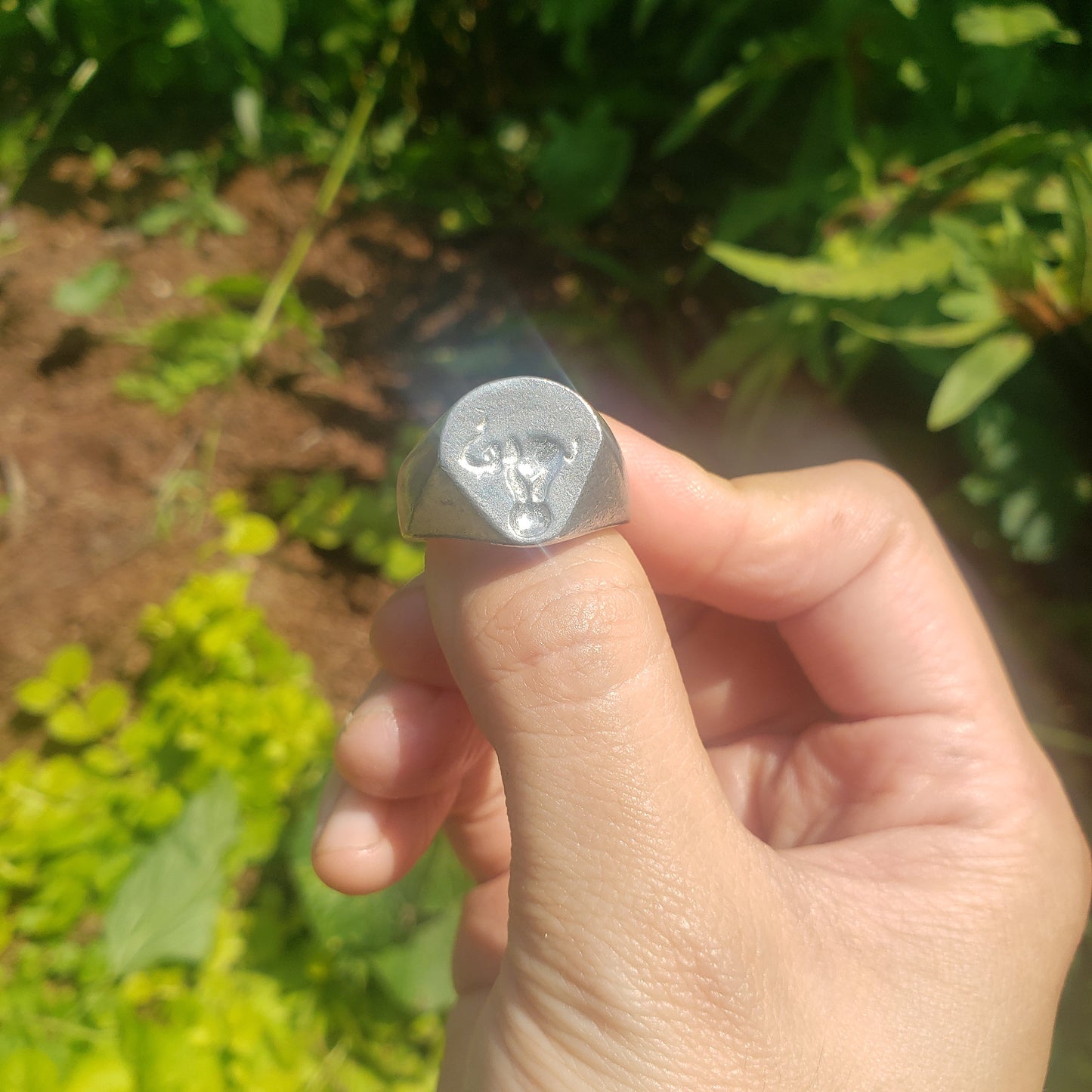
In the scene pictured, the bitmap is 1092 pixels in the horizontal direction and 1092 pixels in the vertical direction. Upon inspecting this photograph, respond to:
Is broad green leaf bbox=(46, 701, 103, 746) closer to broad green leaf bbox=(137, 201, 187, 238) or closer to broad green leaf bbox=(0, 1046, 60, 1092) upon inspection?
broad green leaf bbox=(0, 1046, 60, 1092)

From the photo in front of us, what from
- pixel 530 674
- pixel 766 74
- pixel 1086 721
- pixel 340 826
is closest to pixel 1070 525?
pixel 1086 721

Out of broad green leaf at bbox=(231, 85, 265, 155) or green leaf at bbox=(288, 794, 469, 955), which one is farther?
broad green leaf at bbox=(231, 85, 265, 155)

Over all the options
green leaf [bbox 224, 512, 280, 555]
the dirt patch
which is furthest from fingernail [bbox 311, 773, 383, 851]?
green leaf [bbox 224, 512, 280, 555]

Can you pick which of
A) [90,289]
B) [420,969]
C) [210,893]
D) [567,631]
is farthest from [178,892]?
[90,289]

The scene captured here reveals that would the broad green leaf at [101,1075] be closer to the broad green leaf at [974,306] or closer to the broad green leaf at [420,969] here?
the broad green leaf at [420,969]

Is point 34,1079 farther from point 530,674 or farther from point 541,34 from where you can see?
point 541,34

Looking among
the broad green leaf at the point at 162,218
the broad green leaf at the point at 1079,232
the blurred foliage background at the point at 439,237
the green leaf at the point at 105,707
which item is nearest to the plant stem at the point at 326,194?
the blurred foliage background at the point at 439,237

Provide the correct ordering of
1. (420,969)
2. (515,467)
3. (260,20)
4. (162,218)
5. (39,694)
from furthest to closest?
(162,218), (39,694), (420,969), (260,20), (515,467)

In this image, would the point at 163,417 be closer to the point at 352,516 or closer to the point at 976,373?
the point at 352,516
